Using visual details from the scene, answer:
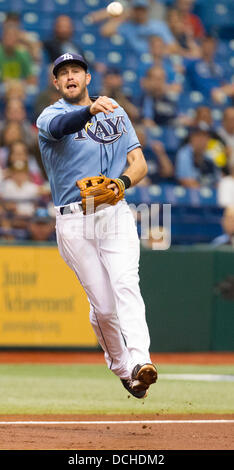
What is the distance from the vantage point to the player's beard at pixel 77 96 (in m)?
5.46

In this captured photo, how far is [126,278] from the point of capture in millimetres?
5250

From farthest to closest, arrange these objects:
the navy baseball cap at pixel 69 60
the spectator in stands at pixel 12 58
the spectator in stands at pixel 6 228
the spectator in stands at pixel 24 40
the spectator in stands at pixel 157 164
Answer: the spectator in stands at pixel 24 40 → the spectator in stands at pixel 12 58 → the spectator in stands at pixel 157 164 → the spectator in stands at pixel 6 228 → the navy baseball cap at pixel 69 60

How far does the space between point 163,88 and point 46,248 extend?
4.31m

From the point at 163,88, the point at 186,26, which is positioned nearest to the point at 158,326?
the point at 163,88

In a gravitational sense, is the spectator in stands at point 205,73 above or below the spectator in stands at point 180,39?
below

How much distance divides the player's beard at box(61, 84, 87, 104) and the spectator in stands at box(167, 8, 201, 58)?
9663 mm

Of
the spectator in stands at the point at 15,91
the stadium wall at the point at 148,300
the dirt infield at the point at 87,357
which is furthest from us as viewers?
the spectator in stands at the point at 15,91

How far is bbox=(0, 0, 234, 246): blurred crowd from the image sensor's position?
10.9 meters

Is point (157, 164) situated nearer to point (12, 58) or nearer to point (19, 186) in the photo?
point (19, 186)

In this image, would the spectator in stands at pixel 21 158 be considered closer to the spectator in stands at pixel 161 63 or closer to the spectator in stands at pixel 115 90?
the spectator in stands at pixel 115 90

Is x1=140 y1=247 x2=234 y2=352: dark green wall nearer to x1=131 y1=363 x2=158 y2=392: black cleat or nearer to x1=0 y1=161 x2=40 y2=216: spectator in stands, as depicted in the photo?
x1=0 y1=161 x2=40 y2=216: spectator in stands

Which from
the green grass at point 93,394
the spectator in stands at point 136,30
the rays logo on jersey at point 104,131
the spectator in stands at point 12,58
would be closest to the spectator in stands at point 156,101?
the spectator in stands at point 136,30

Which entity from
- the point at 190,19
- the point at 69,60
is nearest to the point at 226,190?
the point at 190,19

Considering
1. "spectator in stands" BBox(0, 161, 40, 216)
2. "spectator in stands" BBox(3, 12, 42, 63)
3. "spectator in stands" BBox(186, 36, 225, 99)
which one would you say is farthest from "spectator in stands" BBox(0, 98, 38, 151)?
"spectator in stands" BBox(186, 36, 225, 99)
